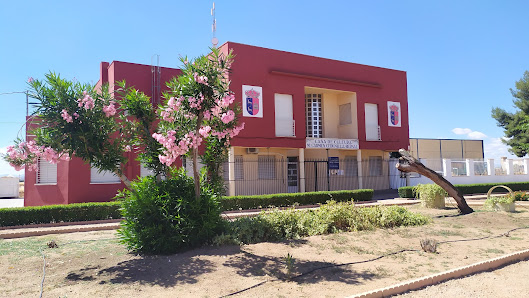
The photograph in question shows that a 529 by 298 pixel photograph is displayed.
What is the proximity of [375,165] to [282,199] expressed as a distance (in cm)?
1134

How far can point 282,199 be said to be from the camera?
1680 centimetres

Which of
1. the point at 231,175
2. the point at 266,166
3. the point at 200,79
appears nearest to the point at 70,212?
the point at 231,175

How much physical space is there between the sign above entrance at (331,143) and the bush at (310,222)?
11.8 meters

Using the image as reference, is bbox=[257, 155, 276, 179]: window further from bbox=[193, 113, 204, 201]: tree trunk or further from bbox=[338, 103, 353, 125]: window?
bbox=[193, 113, 204, 201]: tree trunk

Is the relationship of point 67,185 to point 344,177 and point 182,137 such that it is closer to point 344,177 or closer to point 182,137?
point 182,137

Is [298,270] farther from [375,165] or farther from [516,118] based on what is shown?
[516,118]

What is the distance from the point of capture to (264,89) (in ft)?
66.8

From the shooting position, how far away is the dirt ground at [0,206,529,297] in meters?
4.96

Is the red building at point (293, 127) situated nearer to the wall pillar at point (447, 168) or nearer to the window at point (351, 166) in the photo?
the window at point (351, 166)

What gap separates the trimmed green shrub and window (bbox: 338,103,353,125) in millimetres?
15920

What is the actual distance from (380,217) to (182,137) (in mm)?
5605

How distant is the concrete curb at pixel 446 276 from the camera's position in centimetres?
473

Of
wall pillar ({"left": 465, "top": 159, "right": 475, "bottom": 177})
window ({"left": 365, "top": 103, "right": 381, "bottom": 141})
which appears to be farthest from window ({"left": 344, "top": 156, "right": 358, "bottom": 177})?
A: wall pillar ({"left": 465, "top": 159, "right": 475, "bottom": 177})

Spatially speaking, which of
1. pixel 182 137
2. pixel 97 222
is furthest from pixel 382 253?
pixel 97 222
